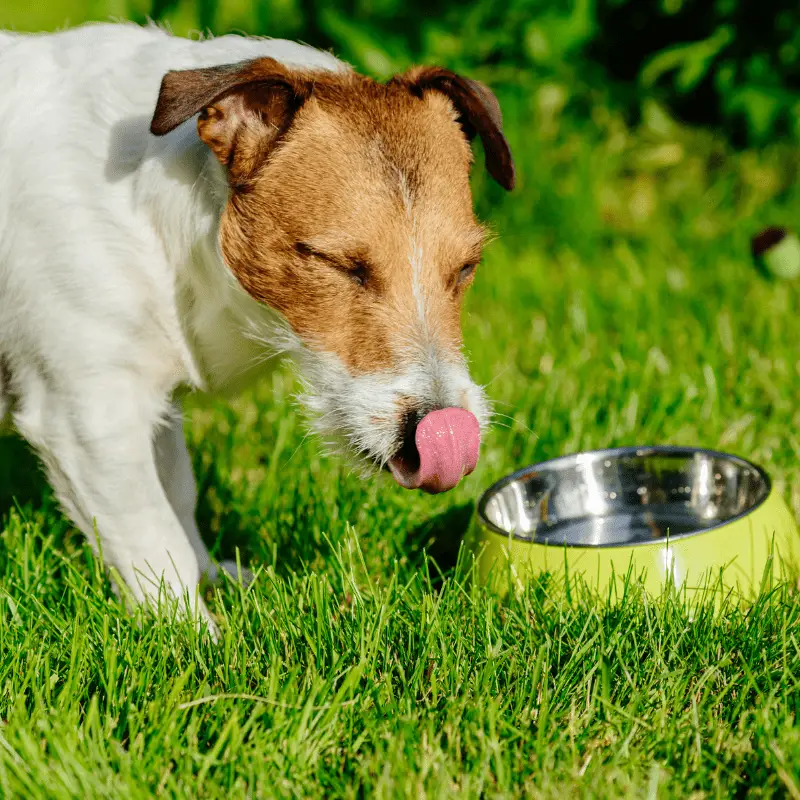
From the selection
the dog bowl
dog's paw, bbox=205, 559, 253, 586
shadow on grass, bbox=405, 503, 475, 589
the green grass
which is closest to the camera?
the green grass

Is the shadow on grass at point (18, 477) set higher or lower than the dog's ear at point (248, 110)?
lower

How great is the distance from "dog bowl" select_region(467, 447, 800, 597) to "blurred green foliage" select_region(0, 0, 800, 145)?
107 inches

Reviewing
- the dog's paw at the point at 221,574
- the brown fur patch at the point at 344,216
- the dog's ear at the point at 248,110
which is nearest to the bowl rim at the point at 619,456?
the brown fur patch at the point at 344,216

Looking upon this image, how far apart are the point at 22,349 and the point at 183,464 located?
2.48ft

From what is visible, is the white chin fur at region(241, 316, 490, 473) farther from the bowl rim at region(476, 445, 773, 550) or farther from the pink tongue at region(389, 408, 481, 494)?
the bowl rim at region(476, 445, 773, 550)

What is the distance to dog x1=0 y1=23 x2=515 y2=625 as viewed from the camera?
2582 mm

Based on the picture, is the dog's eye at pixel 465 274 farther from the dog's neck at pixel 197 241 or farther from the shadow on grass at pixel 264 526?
the shadow on grass at pixel 264 526

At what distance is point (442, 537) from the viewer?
3479 mm

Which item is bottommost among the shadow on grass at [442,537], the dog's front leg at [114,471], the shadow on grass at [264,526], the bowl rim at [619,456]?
the shadow on grass at [442,537]

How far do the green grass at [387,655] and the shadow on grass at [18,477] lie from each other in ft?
0.04

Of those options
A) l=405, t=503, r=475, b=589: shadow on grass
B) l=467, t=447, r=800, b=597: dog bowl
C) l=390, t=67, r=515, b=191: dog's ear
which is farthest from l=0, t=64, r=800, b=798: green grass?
l=390, t=67, r=515, b=191: dog's ear

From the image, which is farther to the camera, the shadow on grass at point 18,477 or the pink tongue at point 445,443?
the shadow on grass at point 18,477

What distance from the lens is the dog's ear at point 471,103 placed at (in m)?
2.91

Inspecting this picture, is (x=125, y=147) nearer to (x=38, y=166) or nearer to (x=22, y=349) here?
(x=38, y=166)
